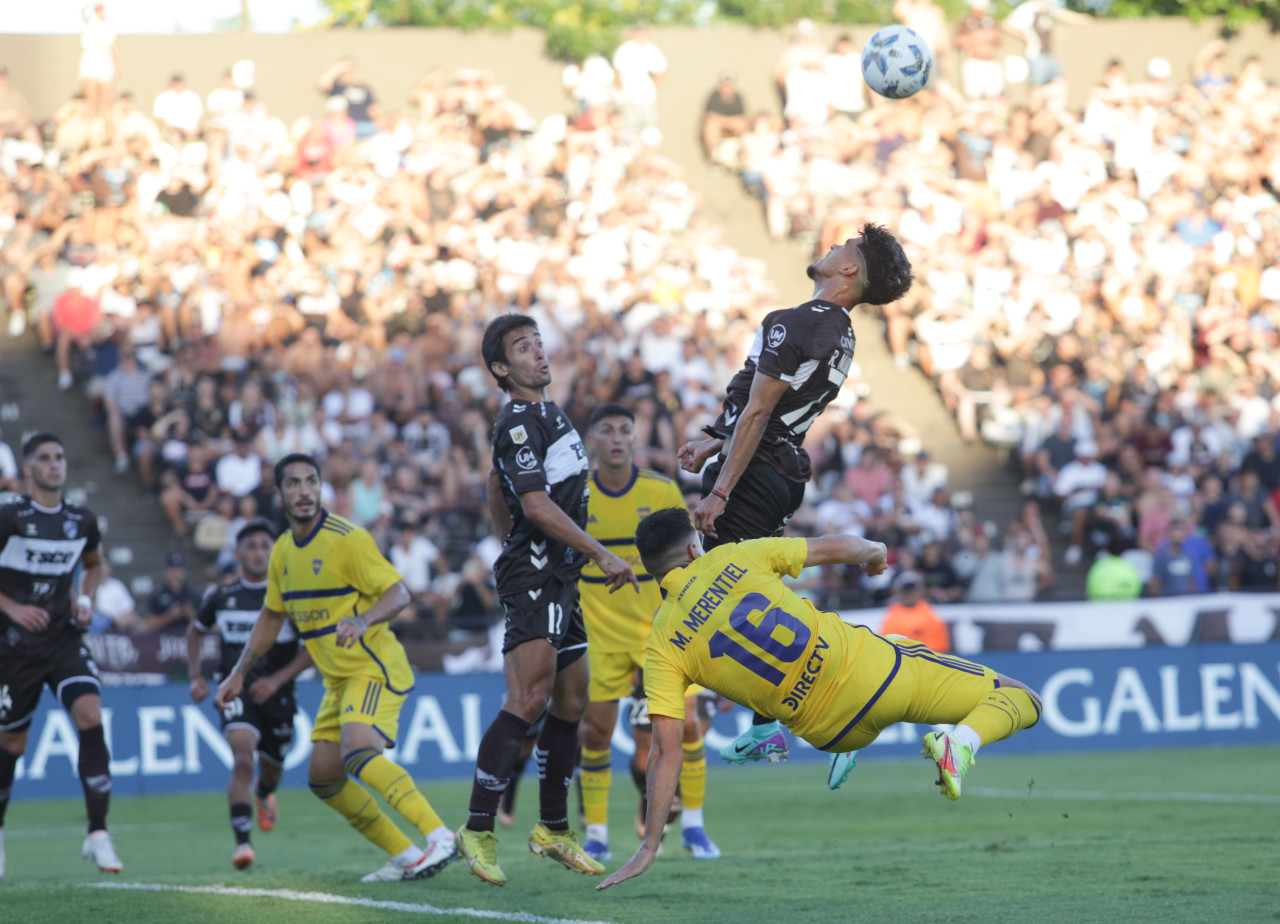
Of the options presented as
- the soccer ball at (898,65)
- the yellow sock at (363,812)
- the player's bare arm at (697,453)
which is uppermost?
the soccer ball at (898,65)

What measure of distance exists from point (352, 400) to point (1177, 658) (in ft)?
34.0

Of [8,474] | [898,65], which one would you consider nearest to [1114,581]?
[898,65]

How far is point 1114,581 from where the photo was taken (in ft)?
61.7

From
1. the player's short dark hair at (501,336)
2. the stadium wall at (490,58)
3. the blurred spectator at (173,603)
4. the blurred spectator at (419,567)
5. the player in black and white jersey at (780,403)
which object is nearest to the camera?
the player in black and white jersey at (780,403)

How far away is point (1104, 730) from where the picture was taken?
17547mm

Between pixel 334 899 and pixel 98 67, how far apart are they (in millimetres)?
18402

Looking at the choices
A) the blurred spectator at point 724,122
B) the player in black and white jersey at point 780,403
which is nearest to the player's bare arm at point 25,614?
the player in black and white jersey at point 780,403

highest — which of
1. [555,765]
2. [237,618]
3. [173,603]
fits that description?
[237,618]

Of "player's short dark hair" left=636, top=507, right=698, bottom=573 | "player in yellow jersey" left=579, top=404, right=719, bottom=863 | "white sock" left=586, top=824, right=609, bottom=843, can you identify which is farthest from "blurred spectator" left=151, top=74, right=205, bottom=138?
"player's short dark hair" left=636, top=507, right=698, bottom=573

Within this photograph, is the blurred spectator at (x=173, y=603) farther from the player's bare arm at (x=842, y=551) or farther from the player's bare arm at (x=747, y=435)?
the player's bare arm at (x=842, y=551)

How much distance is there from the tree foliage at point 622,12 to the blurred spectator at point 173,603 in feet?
42.6

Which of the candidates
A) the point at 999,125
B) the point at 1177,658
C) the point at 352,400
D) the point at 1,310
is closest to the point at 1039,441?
the point at 1177,658

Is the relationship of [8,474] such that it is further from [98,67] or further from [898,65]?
[898,65]

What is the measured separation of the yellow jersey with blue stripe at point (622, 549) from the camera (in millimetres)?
10281
